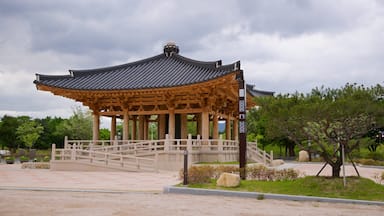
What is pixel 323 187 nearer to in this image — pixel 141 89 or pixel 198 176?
pixel 198 176

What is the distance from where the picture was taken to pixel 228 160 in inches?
912

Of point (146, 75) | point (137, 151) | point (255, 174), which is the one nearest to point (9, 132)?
point (146, 75)

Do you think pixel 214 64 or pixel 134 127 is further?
pixel 134 127

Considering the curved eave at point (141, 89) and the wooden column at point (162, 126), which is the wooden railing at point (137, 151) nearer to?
the curved eave at point (141, 89)

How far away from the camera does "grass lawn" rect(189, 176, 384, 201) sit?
1023 cm

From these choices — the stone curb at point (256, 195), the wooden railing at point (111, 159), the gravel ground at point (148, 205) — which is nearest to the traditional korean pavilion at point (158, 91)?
the wooden railing at point (111, 159)

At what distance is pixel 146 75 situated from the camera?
25297mm

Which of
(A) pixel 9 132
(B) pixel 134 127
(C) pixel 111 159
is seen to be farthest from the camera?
(A) pixel 9 132

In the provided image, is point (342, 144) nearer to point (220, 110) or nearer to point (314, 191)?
point (314, 191)

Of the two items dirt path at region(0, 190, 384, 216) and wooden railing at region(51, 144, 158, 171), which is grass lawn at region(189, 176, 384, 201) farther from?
wooden railing at region(51, 144, 158, 171)

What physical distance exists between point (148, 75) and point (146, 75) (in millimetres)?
166

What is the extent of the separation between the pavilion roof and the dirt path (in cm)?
1030

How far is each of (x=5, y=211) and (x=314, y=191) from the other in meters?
8.09

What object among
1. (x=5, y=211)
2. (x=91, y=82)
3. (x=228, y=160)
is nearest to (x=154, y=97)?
(x=91, y=82)
